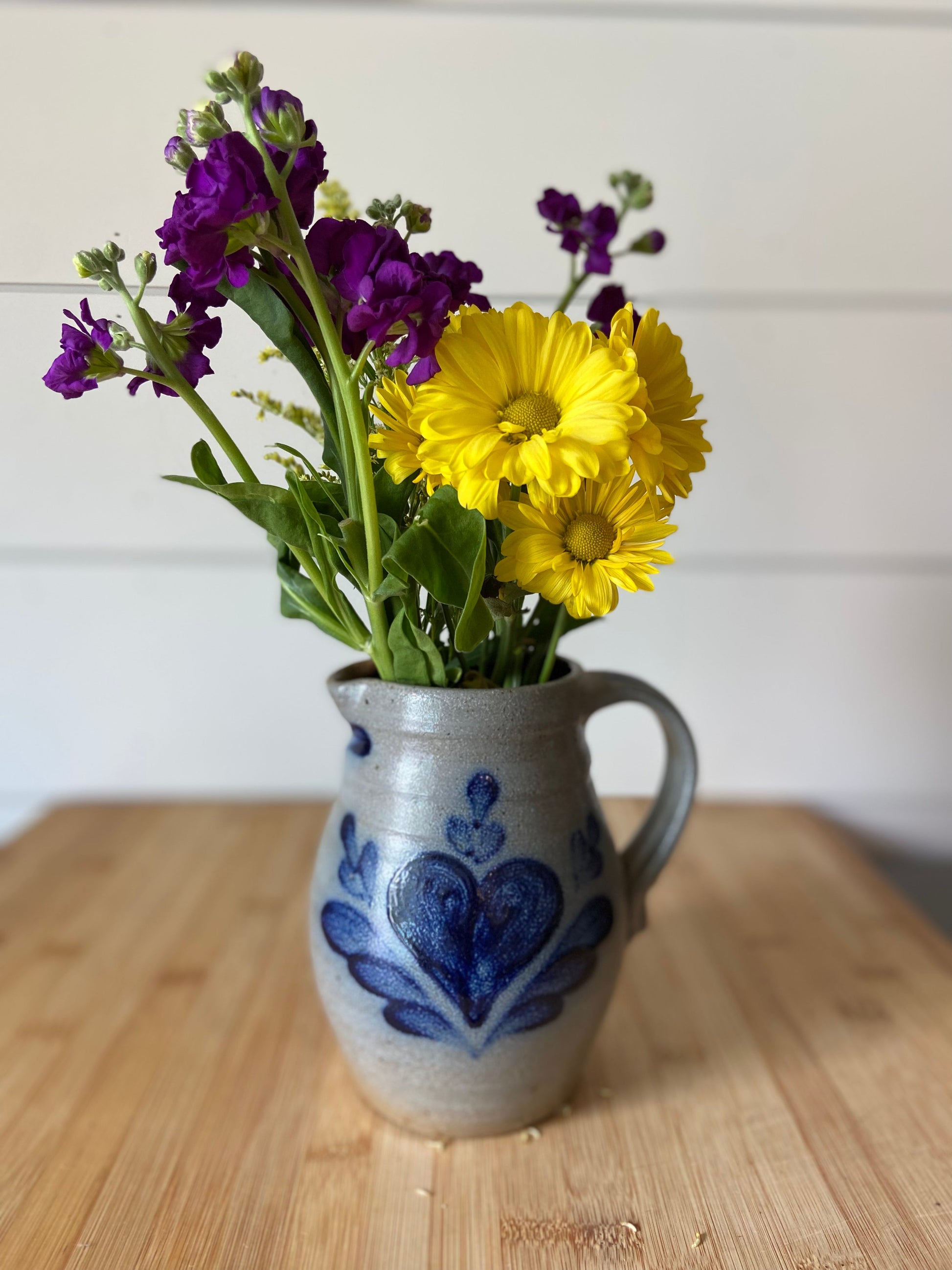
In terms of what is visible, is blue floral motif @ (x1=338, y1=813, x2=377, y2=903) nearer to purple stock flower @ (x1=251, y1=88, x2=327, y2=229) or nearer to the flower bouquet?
the flower bouquet

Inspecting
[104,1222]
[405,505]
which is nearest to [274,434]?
[405,505]

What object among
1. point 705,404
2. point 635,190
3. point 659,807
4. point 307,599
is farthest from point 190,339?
point 705,404

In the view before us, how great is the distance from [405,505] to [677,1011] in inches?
14.9

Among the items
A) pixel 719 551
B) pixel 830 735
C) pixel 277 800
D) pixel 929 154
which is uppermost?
pixel 929 154

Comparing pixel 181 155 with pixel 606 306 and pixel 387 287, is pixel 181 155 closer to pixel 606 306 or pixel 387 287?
pixel 387 287

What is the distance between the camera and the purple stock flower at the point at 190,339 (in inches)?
14.7

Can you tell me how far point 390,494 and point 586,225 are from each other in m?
0.17

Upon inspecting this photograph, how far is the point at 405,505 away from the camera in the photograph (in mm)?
423

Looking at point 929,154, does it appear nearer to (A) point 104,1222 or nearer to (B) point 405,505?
(B) point 405,505

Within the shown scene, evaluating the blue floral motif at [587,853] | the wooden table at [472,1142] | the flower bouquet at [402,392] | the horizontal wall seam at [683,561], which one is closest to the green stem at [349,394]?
the flower bouquet at [402,392]

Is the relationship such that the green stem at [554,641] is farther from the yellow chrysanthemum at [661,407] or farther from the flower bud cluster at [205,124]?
the flower bud cluster at [205,124]

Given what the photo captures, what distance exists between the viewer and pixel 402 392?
0.37 meters

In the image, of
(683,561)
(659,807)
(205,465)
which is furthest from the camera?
(683,561)

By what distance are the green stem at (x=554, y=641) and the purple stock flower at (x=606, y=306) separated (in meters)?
0.13
